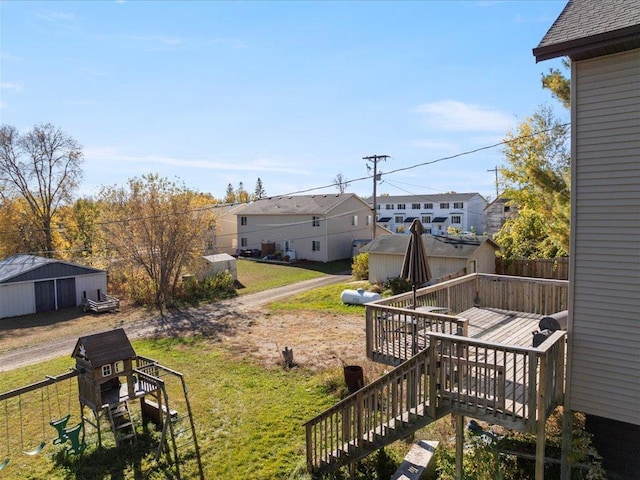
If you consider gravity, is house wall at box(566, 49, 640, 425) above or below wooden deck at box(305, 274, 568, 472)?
above

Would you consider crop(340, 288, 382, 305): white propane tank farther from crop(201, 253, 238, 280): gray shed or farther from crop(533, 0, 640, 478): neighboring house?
crop(533, 0, 640, 478): neighboring house

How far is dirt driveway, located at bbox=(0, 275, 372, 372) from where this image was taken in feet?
44.8

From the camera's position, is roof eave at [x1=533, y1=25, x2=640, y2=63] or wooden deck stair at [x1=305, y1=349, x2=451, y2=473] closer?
roof eave at [x1=533, y1=25, x2=640, y2=63]

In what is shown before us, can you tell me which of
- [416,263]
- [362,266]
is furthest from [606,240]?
[362,266]

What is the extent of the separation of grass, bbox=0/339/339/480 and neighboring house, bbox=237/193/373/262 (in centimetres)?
2361

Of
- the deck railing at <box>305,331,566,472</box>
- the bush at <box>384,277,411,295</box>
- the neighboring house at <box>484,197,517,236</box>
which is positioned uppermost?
the neighboring house at <box>484,197,517,236</box>

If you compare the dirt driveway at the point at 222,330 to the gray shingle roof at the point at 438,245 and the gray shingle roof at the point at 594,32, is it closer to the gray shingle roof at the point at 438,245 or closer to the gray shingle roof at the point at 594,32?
the gray shingle roof at the point at 438,245

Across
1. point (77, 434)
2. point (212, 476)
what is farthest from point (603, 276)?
point (77, 434)

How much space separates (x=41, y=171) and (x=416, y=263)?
3264cm

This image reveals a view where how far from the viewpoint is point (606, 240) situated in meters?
5.54

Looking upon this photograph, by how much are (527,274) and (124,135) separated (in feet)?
67.4

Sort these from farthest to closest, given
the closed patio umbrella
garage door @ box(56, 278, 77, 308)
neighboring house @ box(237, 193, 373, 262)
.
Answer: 1. neighboring house @ box(237, 193, 373, 262)
2. garage door @ box(56, 278, 77, 308)
3. the closed patio umbrella

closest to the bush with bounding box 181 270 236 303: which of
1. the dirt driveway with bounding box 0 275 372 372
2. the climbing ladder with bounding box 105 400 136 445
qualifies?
the dirt driveway with bounding box 0 275 372 372

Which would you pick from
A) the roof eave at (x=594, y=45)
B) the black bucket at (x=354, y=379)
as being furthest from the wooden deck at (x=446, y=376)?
the roof eave at (x=594, y=45)
